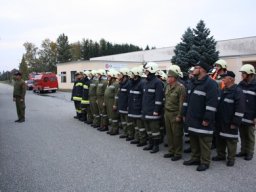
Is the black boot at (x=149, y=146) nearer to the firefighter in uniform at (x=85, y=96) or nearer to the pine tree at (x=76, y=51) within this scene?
the firefighter in uniform at (x=85, y=96)

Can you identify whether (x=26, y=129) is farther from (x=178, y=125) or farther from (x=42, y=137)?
(x=178, y=125)

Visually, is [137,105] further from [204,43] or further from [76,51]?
[76,51]

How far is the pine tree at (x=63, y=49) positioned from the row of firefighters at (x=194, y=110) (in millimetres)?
76055

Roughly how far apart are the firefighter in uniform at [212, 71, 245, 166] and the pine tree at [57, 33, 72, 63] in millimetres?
78490

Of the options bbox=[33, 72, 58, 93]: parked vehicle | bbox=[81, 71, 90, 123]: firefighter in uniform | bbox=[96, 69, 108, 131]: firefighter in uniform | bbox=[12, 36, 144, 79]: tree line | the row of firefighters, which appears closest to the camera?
the row of firefighters

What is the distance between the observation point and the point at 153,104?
7.50 m

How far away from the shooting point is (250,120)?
22.2 ft

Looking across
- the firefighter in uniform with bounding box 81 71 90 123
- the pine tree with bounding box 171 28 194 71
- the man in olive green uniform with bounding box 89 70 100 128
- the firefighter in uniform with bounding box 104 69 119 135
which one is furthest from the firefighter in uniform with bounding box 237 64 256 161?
the pine tree with bounding box 171 28 194 71

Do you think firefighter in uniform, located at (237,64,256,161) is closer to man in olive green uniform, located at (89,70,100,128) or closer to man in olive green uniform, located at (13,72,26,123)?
man in olive green uniform, located at (89,70,100,128)

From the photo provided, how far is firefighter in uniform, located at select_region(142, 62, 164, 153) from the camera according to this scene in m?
7.36

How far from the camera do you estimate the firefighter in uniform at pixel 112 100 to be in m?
9.57

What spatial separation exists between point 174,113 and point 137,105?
156cm

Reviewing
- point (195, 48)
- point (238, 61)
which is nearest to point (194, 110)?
point (195, 48)

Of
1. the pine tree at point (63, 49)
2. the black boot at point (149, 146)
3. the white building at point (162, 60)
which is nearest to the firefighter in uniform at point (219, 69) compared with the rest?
the black boot at point (149, 146)
